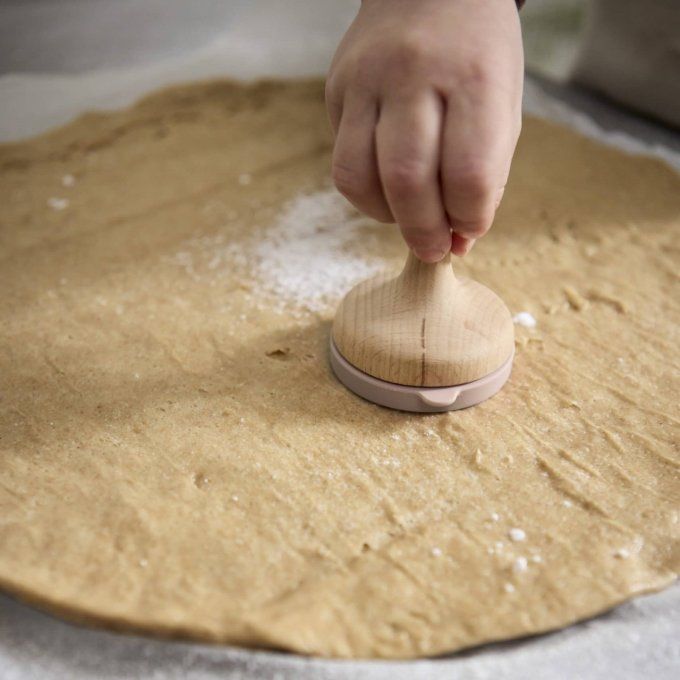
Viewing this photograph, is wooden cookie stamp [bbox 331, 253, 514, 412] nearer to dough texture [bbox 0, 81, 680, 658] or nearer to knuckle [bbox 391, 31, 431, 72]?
dough texture [bbox 0, 81, 680, 658]

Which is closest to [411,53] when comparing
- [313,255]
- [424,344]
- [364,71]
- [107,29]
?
[364,71]

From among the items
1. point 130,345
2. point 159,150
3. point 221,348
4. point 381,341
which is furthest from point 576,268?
point 159,150

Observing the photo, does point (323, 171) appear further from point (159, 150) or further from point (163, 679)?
point (163, 679)

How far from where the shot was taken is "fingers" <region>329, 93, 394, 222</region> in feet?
2.61

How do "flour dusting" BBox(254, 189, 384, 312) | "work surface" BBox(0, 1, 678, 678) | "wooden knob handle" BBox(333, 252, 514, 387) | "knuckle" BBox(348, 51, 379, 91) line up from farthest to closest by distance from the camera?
"flour dusting" BBox(254, 189, 384, 312)
"wooden knob handle" BBox(333, 252, 514, 387)
"knuckle" BBox(348, 51, 379, 91)
"work surface" BBox(0, 1, 678, 678)

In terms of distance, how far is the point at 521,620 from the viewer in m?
0.70

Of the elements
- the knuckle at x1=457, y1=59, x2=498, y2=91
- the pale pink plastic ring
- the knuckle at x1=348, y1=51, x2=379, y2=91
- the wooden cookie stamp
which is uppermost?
the knuckle at x1=457, y1=59, x2=498, y2=91

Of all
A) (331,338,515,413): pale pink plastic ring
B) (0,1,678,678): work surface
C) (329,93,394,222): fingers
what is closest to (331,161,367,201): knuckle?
(329,93,394,222): fingers

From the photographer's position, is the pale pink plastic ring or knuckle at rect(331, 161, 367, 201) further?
the pale pink plastic ring

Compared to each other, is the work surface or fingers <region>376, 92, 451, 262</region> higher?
fingers <region>376, 92, 451, 262</region>

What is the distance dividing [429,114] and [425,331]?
0.25 m

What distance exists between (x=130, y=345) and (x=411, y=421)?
36 centimetres

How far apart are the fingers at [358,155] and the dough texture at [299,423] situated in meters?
0.25

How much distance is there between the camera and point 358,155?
798 mm
